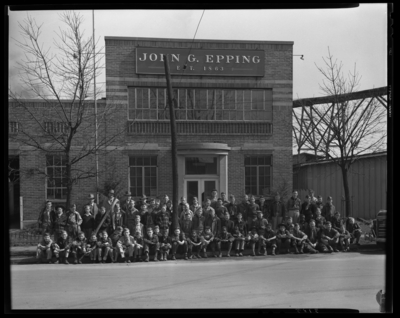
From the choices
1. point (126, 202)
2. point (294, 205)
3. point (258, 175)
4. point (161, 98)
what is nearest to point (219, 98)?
point (161, 98)

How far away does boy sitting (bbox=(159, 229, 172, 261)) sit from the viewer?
5691mm

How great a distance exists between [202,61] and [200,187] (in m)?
1.40

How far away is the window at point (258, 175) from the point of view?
18.0 feet

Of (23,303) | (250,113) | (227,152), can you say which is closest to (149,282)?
(23,303)

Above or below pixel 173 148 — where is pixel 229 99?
above

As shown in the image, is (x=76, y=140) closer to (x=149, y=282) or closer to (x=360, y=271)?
(x=149, y=282)

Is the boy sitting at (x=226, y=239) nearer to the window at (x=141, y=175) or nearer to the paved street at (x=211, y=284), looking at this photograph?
the paved street at (x=211, y=284)

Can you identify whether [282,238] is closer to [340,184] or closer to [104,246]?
[340,184]

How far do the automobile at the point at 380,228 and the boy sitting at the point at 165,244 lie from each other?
229 centimetres

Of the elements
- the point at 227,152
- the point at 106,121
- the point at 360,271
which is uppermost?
the point at 106,121

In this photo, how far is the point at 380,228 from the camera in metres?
5.07

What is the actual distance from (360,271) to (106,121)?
3209mm

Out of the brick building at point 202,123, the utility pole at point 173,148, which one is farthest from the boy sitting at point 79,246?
the utility pole at point 173,148
